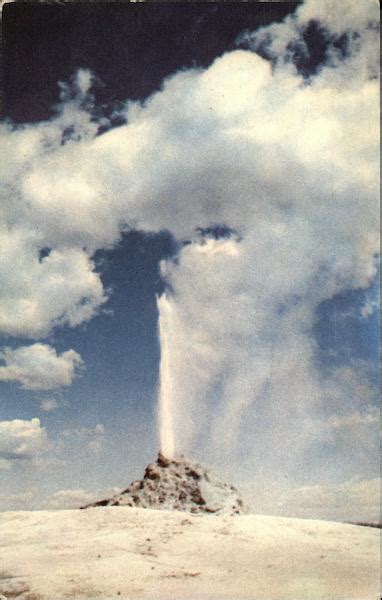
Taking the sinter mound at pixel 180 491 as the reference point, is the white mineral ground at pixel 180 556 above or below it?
below

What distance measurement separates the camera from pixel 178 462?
22.1 metres

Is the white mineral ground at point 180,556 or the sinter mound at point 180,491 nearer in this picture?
the white mineral ground at point 180,556

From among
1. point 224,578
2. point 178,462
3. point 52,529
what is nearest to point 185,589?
point 224,578

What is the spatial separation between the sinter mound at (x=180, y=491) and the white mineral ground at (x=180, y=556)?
172 centimetres

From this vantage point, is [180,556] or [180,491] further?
[180,491]

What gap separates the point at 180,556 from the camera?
523 inches

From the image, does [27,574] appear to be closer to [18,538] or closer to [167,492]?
[18,538]

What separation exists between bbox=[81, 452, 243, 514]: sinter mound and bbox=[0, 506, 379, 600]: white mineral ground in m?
1.72

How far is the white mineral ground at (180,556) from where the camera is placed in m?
11.0

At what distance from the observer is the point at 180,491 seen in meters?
20.6

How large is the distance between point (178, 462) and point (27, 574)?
36.1 feet

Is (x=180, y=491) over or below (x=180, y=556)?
over

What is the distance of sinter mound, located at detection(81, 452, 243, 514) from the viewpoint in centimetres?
1999

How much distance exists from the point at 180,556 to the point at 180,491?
7.36 meters
